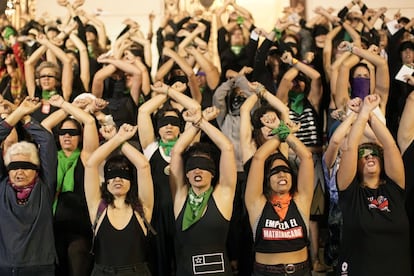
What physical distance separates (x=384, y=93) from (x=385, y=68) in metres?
0.21

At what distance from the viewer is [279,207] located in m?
3.56

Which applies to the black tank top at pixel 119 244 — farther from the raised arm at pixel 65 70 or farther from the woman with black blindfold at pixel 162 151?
the raised arm at pixel 65 70

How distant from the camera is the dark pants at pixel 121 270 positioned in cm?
347

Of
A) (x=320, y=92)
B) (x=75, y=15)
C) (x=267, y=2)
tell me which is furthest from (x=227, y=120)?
(x=267, y=2)

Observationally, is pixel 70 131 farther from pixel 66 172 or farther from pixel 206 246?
pixel 206 246

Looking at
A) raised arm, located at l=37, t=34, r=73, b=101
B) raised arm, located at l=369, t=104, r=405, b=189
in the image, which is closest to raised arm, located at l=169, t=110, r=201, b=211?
raised arm, located at l=369, t=104, r=405, b=189

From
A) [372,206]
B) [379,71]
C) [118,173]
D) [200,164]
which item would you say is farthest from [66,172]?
[379,71]

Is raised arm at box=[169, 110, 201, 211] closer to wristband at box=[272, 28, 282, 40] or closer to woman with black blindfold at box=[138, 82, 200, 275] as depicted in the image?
woman with black blindfold at box=[138, 82, 200, 275]

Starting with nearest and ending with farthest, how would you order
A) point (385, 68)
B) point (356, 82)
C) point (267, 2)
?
point (385, 68) < point (356, 82) < point (267, 2)

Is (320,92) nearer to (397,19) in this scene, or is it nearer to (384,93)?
(384,93)

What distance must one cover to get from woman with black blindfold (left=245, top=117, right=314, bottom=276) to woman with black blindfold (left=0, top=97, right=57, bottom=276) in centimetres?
116

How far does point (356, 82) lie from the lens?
16.2ft

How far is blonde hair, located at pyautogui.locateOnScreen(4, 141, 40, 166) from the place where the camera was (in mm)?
3659

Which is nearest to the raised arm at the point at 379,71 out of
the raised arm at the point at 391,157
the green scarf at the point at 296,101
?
the green scarf at the point at 296,101
